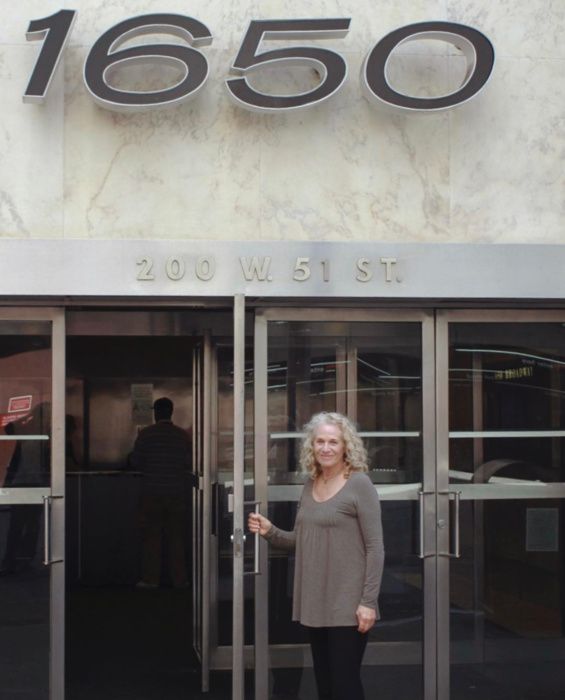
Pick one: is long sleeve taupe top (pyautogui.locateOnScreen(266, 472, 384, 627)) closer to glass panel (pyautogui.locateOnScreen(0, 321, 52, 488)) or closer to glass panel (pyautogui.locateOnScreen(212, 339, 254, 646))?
glass panel (pyautogui.locateOnScreen(0, 321, 52, 488))

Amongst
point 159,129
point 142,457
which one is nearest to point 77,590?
point 142,457

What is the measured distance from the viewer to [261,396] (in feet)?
18.9

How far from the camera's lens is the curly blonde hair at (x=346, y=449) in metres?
5.09

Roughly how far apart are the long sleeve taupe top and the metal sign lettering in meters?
1.96

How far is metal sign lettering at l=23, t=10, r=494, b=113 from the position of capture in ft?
17.9

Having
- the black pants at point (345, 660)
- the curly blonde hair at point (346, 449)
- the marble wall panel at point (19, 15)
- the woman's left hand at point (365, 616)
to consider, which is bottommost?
the black pants at point (345, 660)

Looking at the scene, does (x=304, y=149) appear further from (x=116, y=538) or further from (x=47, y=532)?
(x=116, y=538)

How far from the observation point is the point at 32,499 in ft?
18.8

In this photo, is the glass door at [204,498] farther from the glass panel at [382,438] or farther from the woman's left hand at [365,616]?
the woman's left hand at [365,616]

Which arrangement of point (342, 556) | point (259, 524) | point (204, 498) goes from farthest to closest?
point (204, 498), point (259, 524), point (342, 556)

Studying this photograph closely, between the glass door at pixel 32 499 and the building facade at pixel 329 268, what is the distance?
12mm

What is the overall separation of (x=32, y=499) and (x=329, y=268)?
6.40 ft

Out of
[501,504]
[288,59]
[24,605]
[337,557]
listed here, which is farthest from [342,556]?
[288,59]

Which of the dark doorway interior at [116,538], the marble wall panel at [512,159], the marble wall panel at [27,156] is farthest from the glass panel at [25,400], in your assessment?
the marble wall panel at [512,159]
